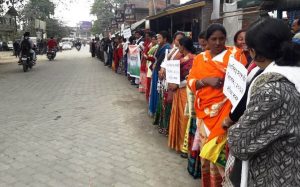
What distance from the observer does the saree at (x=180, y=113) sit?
419 cm

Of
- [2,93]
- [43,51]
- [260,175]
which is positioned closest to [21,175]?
[260,175]

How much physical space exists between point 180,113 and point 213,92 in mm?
1432

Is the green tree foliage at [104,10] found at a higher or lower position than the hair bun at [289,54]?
higher

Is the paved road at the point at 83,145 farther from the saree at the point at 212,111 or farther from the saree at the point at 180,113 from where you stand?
the saree at the point at 212,111

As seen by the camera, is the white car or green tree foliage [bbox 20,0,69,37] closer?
green tree foliage [bbox 20,0,69,37]

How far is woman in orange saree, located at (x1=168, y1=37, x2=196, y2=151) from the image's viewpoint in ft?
13.7

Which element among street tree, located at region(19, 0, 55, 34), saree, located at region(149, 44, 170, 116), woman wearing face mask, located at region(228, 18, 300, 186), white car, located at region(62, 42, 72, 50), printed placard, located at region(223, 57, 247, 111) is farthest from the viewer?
white car, located at region(62, 42, 72, 50)

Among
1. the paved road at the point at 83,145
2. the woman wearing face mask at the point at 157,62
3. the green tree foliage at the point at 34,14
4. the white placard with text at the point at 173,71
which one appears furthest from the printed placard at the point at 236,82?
the green tree foliage at the point at 34,14

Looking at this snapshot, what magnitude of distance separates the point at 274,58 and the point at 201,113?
1.44m

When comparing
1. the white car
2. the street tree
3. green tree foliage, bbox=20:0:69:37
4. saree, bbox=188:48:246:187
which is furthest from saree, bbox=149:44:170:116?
the white car

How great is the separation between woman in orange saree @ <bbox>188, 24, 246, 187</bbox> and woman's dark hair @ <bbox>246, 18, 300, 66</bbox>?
123cm

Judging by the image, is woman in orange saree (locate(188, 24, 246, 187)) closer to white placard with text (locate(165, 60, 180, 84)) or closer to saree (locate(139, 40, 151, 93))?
white placard with text (locate(165, 60, 180, 84))

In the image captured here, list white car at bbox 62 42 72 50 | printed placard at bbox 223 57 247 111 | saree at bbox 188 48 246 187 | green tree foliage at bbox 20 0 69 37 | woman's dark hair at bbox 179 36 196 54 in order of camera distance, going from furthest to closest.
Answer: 1. white car at bbox 62 42 72 50
2. green tree foliage at bbox 20 0 69 37
3. woman's dark hair at bbox 179 36 196 54
4. saree at bbox 188 48 246 187
5. printed placard at bbox 223 57 247 111

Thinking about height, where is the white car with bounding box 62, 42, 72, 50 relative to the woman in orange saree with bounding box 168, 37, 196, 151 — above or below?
above
